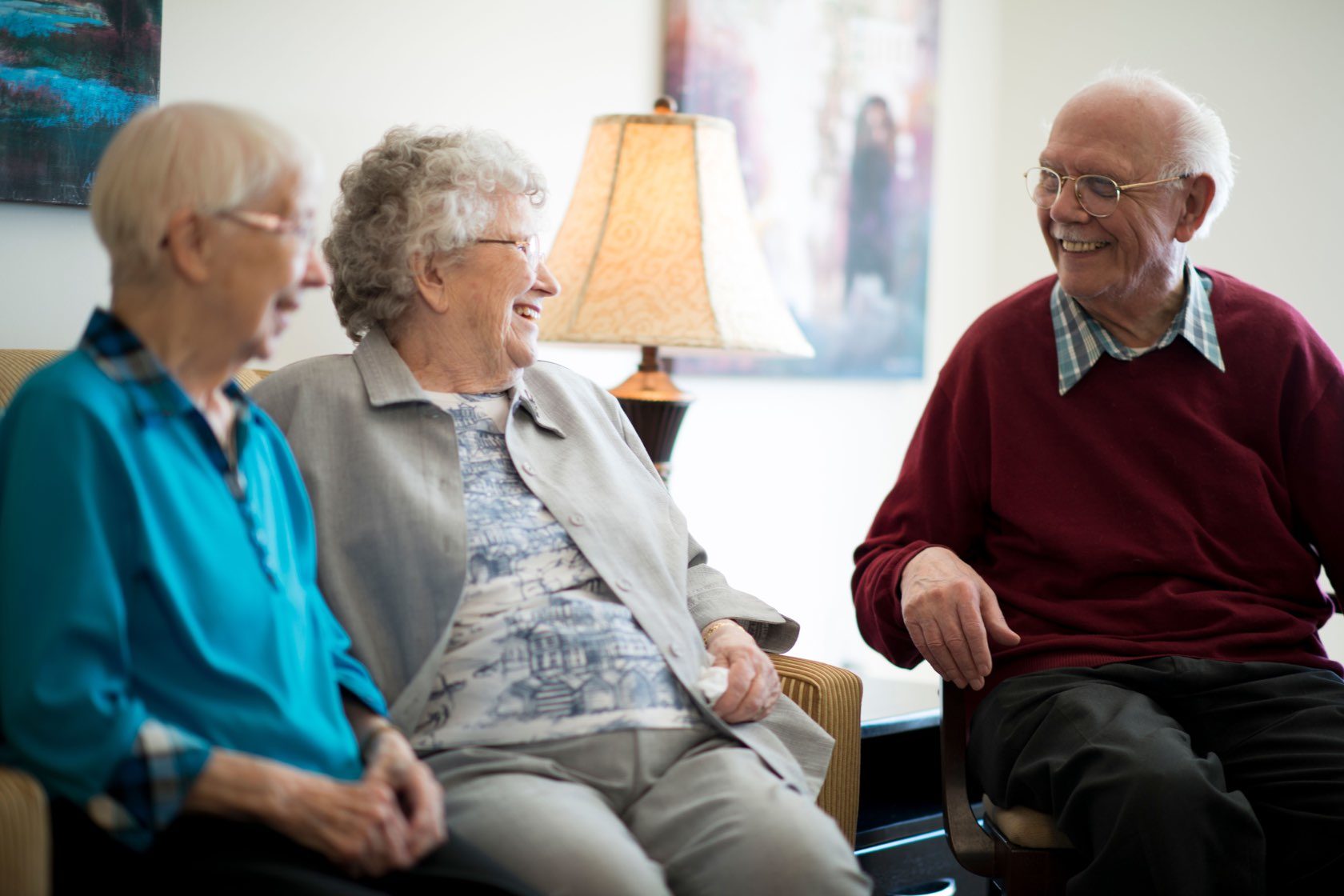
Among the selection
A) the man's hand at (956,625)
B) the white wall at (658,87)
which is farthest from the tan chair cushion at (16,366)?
the man's hand at (956,625)

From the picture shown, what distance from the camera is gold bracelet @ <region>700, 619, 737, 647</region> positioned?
1602mm

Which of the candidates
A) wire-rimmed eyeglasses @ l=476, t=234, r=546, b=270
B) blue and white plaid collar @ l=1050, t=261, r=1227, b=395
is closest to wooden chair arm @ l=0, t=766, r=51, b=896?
wire-rimmed eyeglasses @ l=476, t=234, r=546, b=270

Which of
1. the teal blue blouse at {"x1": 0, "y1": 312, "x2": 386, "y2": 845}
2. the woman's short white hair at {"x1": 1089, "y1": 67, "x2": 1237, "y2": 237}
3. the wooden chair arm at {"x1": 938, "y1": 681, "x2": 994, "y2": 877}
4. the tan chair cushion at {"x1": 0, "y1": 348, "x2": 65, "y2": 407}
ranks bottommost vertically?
the wooden chair arm at {"x1": 938, "y1": 681, "x2": 994, "y2": 877}

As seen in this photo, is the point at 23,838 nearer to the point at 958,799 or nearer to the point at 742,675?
the point at 742,675

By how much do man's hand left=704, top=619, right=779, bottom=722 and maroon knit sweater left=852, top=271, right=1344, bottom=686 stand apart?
30 cm

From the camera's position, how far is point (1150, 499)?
174 cm

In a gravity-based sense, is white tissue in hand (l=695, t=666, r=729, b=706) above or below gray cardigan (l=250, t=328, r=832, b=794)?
below

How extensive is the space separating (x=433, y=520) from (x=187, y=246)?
473mm

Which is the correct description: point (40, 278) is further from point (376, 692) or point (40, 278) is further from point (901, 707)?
point (901, 707)

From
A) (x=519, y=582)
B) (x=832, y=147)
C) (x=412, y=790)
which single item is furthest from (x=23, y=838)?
(x=832, y=147)

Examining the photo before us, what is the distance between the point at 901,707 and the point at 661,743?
3.05ft

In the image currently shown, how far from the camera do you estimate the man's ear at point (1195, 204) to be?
1.85 metres

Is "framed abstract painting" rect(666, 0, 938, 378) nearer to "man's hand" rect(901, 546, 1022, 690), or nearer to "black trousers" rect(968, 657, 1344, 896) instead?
"man's hand" rect(901, 546, 1022, 690)

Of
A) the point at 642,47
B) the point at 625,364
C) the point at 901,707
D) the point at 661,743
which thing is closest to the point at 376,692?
the point at 661,743
